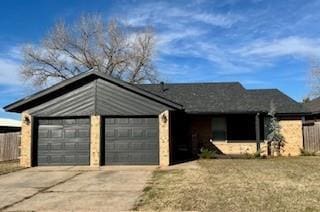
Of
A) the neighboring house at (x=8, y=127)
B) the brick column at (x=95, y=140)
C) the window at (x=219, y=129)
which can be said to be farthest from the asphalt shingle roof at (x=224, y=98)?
the neighboring house at (x=8, y=127)

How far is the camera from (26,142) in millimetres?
17828

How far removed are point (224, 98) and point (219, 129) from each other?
2159 millimetres

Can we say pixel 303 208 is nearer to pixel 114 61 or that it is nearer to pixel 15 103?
pixel 15 103

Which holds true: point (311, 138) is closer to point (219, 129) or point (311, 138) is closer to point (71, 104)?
point (219, 129)

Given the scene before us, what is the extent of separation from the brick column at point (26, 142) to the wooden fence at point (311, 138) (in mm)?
15049

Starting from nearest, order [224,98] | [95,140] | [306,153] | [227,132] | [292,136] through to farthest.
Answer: [95,140] < [306,153] < [292,136] < [227,132] < [224,98]

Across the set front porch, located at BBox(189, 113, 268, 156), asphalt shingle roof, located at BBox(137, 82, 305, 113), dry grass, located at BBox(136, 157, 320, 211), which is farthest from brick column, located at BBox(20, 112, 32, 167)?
front porch, located at BBox(189, 113, 268, 156)

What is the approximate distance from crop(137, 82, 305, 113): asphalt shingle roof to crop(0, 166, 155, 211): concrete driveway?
7.57 m

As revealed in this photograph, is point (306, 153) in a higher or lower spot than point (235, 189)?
higher

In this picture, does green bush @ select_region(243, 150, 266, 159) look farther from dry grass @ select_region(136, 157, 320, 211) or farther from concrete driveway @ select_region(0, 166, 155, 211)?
concrete driveway @ select_region(0, 166, 155, 211)

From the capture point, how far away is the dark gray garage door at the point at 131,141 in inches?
695

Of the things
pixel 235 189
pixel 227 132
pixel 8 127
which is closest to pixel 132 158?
pixel 227 132

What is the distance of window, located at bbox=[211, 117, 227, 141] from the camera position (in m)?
22.8

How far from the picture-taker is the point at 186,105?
910 inches
